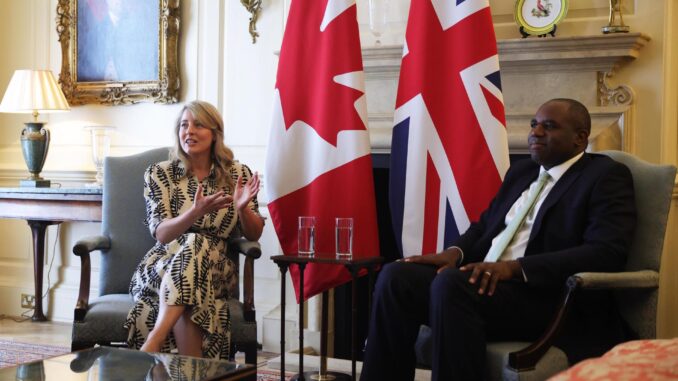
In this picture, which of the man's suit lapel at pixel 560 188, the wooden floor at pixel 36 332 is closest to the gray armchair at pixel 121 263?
the man's suit lapel at pixel 560 188

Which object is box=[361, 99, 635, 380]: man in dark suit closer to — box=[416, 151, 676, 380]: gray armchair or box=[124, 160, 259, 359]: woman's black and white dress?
box=[416, 151, 676, 380]: gray armchair

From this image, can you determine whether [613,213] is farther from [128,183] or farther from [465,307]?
[128,183]

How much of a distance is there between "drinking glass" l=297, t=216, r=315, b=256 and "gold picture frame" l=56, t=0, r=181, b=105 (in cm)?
195

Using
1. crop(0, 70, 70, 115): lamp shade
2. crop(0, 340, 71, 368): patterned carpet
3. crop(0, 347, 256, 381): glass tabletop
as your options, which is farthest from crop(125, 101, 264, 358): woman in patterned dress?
crop(0, 70, 70, 115): lamp shade

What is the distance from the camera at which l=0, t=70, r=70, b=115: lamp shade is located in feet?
15.1

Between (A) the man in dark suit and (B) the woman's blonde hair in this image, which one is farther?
(B) the woman's blonde hair

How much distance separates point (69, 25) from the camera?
499 cm

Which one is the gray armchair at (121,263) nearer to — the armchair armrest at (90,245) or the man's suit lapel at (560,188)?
the armchair armrest at (90,245)

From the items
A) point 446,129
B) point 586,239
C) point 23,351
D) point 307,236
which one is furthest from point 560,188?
point 23,351

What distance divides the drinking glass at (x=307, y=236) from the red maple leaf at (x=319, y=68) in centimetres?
45

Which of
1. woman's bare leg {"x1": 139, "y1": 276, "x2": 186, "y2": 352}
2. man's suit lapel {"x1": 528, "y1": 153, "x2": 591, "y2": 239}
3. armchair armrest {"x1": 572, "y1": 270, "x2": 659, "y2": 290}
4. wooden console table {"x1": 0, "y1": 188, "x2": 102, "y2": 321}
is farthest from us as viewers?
wooden console table {"x1": 0, "y1": 188, "x2": 102, "y2": 321}

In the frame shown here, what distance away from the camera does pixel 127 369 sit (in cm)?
227

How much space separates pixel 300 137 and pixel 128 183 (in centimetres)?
75

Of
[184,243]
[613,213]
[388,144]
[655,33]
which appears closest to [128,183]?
[184,243]
